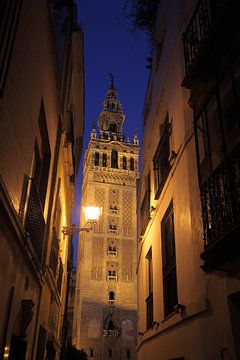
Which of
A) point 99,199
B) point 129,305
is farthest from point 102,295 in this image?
point 99,199

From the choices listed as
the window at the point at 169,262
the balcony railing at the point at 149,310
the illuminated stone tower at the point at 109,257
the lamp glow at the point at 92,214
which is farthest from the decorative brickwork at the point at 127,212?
the window at the point at 169,262

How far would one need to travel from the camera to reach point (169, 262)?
285 inches

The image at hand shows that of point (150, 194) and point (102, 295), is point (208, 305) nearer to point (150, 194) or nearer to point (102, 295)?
point (150, 194)

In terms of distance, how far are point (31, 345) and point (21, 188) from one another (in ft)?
9.29

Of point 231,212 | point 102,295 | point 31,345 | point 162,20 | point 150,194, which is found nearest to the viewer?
point 231,212

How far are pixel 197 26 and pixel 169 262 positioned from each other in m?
4.20

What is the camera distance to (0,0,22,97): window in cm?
342

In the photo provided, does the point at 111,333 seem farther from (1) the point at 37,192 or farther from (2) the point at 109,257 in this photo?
(1) the point at 37,192

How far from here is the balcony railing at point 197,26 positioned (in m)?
5.68

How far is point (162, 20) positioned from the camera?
9414mm

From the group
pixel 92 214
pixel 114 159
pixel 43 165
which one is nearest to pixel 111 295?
pixel 114 159

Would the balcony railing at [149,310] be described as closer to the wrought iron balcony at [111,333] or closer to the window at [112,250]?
the wrought iron balcony at [111,333]

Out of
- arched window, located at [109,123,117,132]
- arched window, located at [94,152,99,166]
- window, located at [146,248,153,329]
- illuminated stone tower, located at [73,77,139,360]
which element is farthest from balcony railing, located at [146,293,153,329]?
arched window, located at [109,123,117,132]

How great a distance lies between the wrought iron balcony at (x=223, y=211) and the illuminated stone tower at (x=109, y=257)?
40.8 metres
